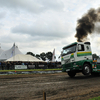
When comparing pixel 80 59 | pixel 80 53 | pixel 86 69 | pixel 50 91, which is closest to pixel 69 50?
pixel 80 53

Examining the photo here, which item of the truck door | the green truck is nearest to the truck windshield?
the green truck

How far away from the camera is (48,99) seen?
485cm

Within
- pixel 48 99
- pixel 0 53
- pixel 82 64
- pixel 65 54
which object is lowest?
pixel 48 99

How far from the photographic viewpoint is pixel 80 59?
10.7m

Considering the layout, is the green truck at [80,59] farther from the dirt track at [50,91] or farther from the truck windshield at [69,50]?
the dirt track at [50,91]

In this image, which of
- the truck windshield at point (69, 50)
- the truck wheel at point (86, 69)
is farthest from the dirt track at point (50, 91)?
the truck windshield at point (69, 50)

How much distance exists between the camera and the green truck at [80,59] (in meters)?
10.5

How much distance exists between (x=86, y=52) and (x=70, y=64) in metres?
1.68

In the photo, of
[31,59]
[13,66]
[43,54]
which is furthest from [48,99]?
[43,54]

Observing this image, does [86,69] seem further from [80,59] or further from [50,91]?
[50,91]

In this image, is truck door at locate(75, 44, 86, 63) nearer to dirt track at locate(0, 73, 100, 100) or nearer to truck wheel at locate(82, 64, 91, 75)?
truck wheel at locate(82, 64, 91, 75)

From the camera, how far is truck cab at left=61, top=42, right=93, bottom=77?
34.5 feet

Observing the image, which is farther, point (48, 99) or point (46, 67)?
point (46, 67)

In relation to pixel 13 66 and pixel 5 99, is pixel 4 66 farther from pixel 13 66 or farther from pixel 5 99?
pixel 5 99
